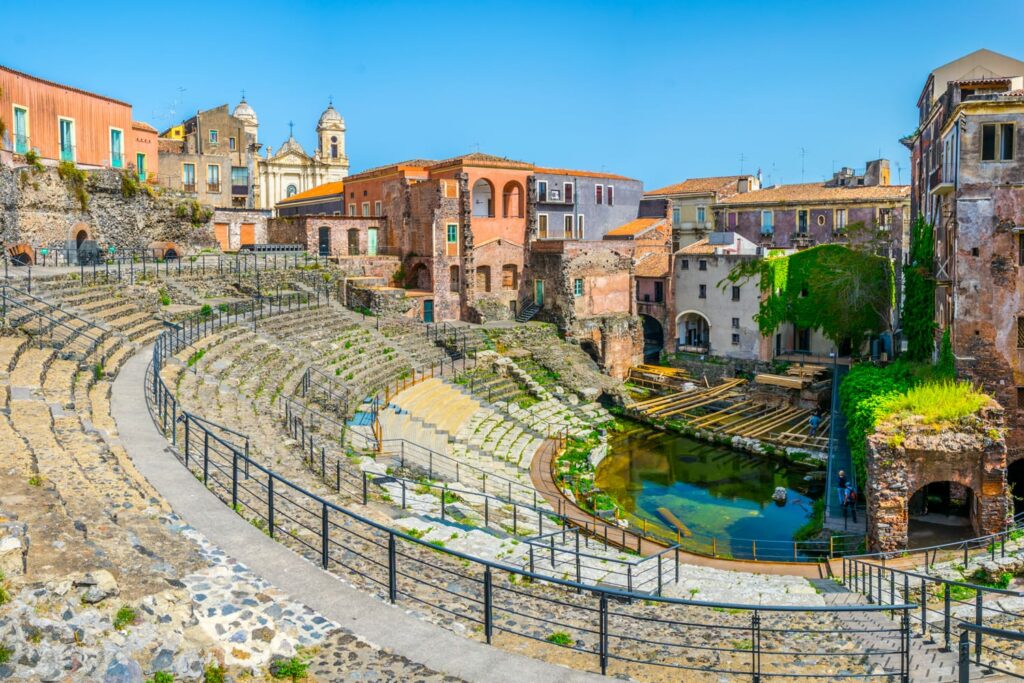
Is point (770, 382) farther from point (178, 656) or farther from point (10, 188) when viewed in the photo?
point (178, 656)

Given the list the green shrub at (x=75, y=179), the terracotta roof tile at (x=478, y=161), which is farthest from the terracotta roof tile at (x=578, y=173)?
the green shrub at (x=75, y=179)

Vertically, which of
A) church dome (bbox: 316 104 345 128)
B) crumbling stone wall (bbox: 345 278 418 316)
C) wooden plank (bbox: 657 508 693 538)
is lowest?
wooden plank (bbox: 657 508 693 538)

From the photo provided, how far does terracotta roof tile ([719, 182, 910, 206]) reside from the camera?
4875 cm

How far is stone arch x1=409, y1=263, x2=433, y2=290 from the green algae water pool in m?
14.7

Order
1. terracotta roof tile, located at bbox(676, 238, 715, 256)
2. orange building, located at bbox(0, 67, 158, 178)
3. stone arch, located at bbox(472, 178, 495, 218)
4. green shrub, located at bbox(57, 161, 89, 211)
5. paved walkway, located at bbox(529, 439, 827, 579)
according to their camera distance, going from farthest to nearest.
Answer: stone arch, located at bbox(472, 178, 495, 218) < terracotta roof tile, located at bbox(676, 238, 715, 256) < green shrub, located at bbox(57, 161, 89, 211) < orange building, located at bbox(0, 67, 158, 178) < paved walkway, located at bbox(529, 439, 827, 579)

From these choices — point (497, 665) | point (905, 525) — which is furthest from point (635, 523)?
point (497, 665)

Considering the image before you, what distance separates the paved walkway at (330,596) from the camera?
8.69 metres

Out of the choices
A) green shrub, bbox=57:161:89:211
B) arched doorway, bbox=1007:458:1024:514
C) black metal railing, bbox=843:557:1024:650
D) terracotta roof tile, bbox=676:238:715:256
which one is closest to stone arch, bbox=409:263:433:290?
terracotta roof tile, bbox=676:238:715:256

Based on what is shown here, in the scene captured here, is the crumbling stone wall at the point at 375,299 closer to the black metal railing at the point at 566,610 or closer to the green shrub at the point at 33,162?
the green shrub at the point at 33,162

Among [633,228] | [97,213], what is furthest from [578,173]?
[97,213]

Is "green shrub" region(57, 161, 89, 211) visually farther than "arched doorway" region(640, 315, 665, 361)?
No

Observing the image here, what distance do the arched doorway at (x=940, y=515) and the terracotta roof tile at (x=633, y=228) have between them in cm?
2726

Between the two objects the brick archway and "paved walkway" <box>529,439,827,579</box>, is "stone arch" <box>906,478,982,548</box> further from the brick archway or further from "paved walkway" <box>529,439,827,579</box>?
"paved walkway" <box>529,439,827,579</box>

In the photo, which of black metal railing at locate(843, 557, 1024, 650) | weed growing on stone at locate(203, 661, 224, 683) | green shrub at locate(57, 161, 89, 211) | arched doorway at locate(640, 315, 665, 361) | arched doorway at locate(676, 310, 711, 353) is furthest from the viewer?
arched doorway at locate(640, 315, 665, 361)
